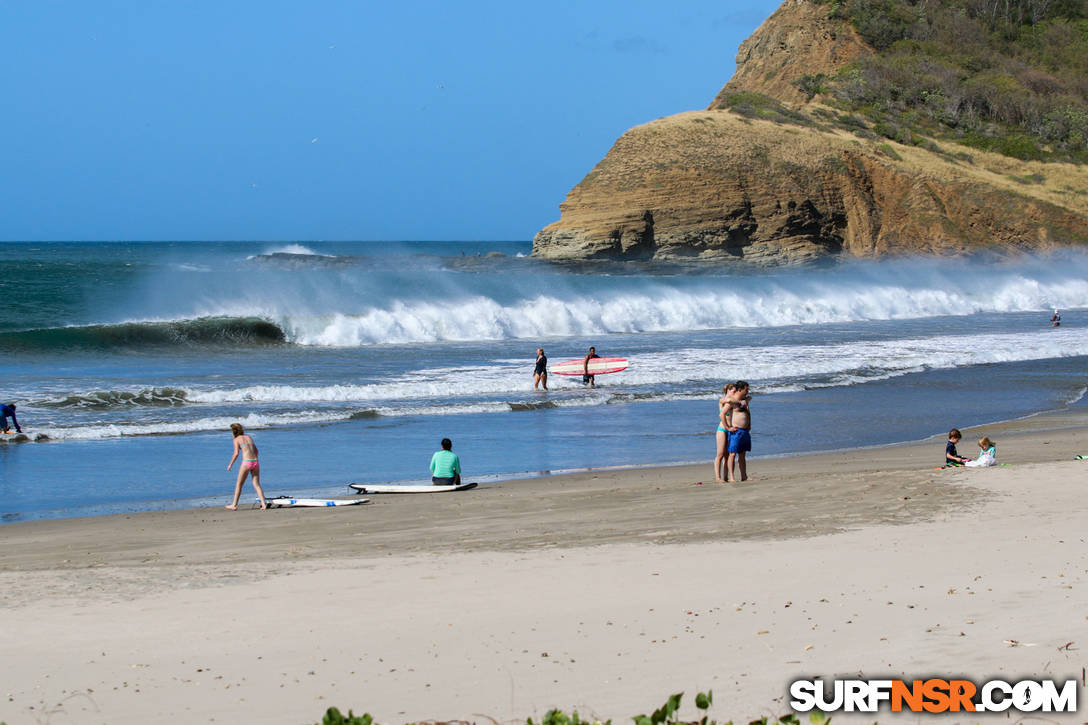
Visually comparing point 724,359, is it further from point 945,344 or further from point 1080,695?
point 1080,695

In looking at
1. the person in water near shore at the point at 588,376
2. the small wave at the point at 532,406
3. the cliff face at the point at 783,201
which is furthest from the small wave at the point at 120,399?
the cliff face at the point at 783,201

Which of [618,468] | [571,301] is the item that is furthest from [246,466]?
[571,301]

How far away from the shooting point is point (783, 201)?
64.6 meters

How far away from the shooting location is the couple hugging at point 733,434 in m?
11.6

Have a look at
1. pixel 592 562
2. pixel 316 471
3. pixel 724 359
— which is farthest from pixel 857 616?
pixel 724 359

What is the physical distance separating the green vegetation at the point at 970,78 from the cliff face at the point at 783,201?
248 inches

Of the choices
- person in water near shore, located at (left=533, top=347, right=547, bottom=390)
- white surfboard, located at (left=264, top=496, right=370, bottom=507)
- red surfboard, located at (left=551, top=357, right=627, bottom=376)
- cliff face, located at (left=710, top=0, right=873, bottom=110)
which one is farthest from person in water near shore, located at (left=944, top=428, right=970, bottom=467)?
cliff face, located at (left=710, top=0, right=873, bottom=110)

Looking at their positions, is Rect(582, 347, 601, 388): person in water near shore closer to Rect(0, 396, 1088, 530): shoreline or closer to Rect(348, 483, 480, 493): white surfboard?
Rect(0, 396, 1088, 530): shoreline

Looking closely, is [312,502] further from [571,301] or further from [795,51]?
[795,51]

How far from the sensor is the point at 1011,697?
436 cm

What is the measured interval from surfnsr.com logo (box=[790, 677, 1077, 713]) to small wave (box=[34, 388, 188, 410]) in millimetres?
17346

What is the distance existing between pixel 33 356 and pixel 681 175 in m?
42.9

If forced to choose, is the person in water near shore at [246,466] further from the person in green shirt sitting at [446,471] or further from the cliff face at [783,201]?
the cliff face at [783,201]

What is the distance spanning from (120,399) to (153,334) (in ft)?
42.8
